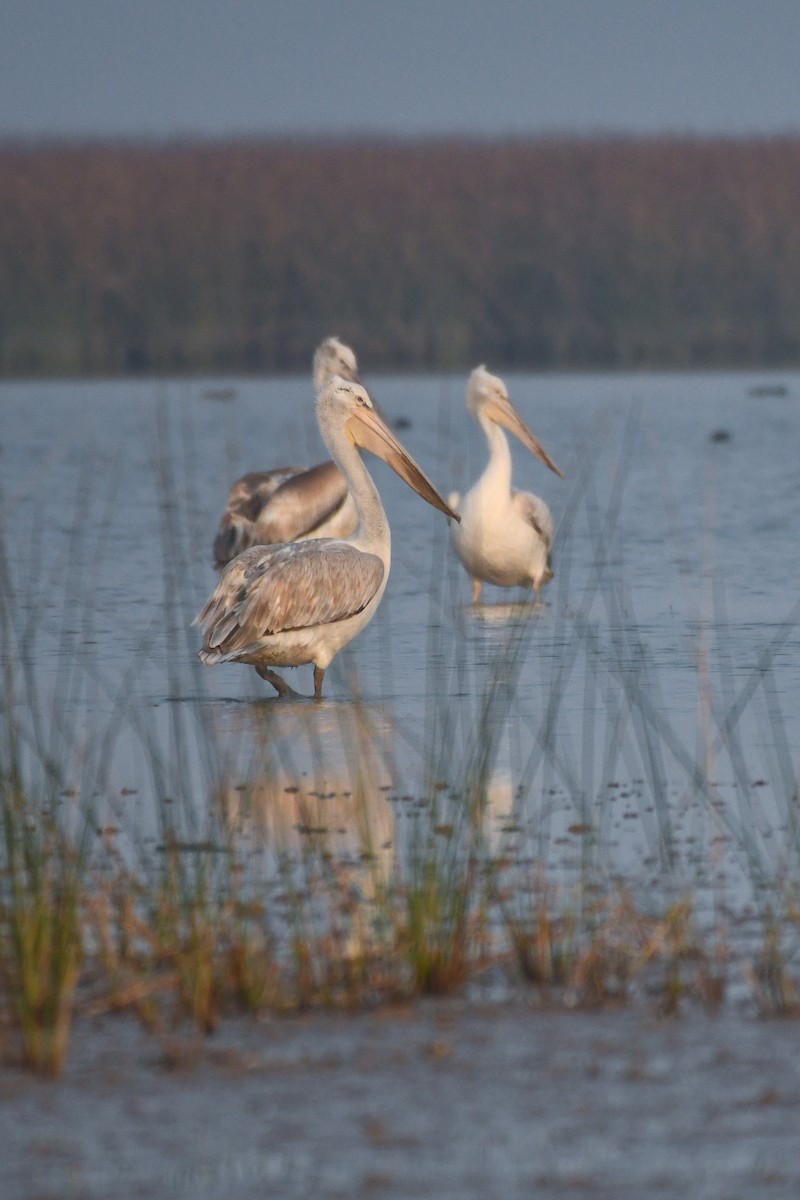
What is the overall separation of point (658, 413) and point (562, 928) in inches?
614

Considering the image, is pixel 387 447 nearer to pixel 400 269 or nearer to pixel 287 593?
pixel 287 593

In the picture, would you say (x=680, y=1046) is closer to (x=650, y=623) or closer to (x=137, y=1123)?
(x=137, y=1123)

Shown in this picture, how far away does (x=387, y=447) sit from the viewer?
6594 mm

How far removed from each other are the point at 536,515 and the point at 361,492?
195 cm

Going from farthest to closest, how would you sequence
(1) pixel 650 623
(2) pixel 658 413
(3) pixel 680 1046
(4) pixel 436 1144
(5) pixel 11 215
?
(5) pixel 11 215, (2) pixel 658 413, (1) pixel 650 623, (3) pixel 680 1046, (4) pixel 436 1144

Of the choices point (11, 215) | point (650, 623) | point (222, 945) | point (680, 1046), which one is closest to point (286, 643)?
point (650, 623)

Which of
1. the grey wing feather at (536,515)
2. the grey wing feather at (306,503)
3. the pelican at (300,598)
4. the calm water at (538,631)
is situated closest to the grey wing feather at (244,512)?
the grey wing feather at (306,503)

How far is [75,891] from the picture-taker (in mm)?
3002

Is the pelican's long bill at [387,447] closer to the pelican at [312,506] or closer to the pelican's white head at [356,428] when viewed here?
the pelican's white head at [356,428]

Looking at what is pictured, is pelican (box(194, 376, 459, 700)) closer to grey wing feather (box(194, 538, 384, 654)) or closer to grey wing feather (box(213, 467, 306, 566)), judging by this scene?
grey wing feather (box(194, 538, 384, 654))

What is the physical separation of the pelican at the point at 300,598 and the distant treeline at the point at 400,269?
15.9 metres

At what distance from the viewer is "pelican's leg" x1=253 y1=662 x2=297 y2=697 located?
6.16 m

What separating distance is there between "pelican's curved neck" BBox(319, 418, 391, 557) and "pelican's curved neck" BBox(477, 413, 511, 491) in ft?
5.63

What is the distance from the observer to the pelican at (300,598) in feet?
19.4
